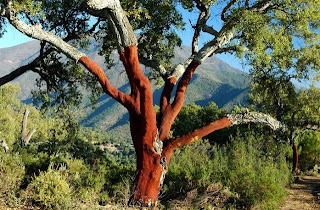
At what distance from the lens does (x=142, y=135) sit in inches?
317

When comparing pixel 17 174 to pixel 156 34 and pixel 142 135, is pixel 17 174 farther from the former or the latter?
pixel 156 34

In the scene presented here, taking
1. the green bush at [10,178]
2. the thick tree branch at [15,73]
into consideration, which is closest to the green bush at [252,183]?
the green bush at [10,178]

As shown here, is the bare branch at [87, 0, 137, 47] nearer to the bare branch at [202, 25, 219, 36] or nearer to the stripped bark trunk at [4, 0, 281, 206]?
the stripped bark trunk at [4, 0, 281, 206]

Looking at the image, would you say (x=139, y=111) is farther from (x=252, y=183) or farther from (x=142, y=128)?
(x=252, y=183)

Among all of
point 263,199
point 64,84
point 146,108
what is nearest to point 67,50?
point 146,108

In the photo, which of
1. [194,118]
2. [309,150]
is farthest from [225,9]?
[194,118]

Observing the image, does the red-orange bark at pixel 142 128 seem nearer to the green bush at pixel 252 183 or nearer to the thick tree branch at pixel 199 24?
the green bush at pixel 252 183

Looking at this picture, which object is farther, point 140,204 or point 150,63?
point 150,63

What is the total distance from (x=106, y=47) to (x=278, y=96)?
34.8 ft

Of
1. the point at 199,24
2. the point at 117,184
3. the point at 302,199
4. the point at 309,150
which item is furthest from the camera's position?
the point at 309,150

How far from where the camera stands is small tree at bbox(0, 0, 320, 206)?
26.1ft

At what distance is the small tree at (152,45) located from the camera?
7.95m

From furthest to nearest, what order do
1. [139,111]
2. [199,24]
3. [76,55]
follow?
[199,24] < [139,111] < [76,55]

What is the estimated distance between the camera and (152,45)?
37.1ft
